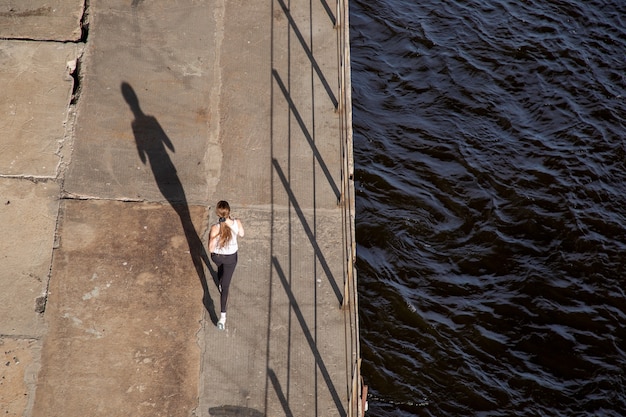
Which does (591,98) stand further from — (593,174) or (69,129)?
(69,129)

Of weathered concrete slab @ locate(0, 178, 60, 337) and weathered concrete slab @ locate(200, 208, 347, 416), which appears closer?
weathered concrete slab @ locate(200, 208, 347, 416)

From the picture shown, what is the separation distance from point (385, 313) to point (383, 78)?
6447 mm

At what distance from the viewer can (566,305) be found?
497 inches

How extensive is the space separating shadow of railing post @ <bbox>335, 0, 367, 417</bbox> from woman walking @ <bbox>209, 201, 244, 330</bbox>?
1.54 m

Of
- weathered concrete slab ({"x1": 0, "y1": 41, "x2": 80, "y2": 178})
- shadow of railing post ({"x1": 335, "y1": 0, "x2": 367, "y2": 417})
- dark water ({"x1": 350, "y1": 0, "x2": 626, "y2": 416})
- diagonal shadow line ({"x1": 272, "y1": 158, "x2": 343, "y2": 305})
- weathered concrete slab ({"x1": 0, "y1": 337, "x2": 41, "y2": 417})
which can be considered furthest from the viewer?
dark water ({"x1": 350, "y1": 0, "x2": 626, "y2": 416})

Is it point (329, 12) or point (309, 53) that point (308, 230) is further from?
point (329, 12)

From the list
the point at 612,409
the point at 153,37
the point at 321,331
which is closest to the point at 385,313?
the point at 321,331

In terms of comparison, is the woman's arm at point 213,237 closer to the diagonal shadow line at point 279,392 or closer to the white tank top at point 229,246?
the white tank top at point 229,246

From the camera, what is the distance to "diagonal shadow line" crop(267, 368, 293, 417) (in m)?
8.62

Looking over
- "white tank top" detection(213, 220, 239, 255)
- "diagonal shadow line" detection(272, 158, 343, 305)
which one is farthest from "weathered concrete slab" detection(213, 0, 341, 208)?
"white tank top" detection(213, 220, 239, 255)

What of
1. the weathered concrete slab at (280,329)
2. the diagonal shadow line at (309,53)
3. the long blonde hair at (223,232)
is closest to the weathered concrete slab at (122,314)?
the weathered concrete slab at (280,329)

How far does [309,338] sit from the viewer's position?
366 inches

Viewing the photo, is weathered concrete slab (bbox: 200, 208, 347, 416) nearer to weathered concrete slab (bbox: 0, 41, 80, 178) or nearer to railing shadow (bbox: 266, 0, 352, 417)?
railing shadow (bbox: 266, 0, 352, 417)

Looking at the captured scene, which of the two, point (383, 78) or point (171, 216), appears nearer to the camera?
point (171, 216)
